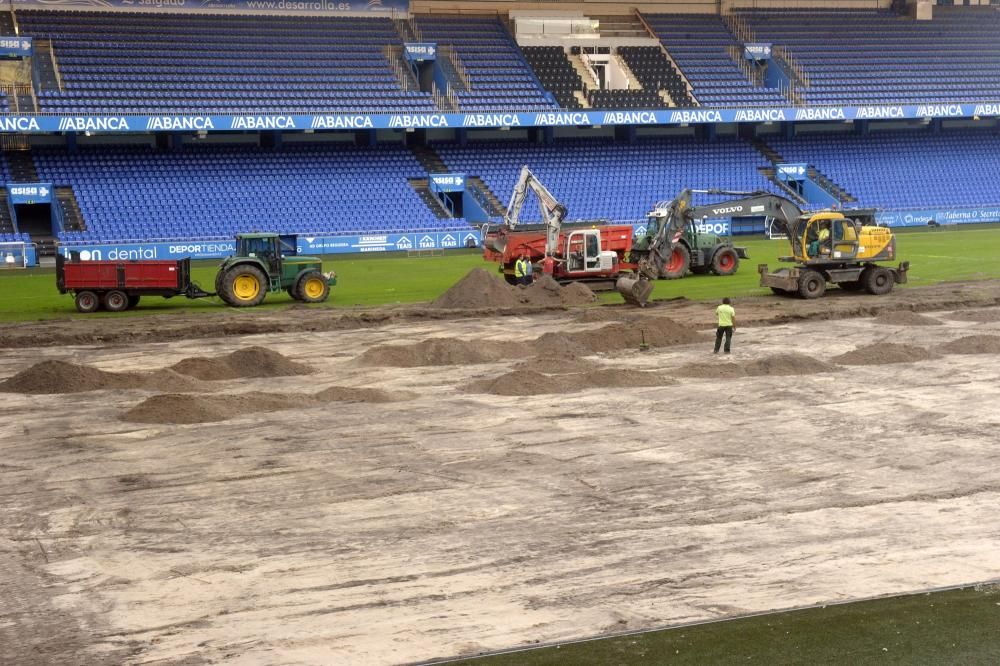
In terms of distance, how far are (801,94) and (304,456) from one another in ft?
169

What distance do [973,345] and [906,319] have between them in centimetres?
429

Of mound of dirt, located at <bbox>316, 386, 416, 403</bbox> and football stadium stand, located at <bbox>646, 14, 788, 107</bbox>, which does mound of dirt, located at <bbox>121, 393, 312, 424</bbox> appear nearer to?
mound of dirt, located at <bbox>316, 386, 416, 403</bbox>

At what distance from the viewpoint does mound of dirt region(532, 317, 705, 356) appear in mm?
25766

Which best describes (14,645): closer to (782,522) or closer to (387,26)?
(782,522)

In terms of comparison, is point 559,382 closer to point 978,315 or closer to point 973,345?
point 973,345

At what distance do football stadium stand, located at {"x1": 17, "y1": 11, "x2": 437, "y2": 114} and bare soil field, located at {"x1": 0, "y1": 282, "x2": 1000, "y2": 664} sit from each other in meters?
28.4

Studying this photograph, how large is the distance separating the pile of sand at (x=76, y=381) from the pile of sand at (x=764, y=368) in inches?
373

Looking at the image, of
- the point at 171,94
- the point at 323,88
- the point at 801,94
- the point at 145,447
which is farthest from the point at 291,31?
the point at 145,447

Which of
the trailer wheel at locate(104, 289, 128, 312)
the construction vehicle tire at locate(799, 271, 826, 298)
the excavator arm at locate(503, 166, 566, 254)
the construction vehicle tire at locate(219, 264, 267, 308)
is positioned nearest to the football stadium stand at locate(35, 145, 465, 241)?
the excavator arm at locate(503, 166, 566, 254)

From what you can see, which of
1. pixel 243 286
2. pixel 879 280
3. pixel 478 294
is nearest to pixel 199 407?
pixel 478 294

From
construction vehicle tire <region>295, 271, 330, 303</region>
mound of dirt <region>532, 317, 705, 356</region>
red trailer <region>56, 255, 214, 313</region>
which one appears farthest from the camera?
construction vehicle tire <region>295, 271, 330, 303</region>

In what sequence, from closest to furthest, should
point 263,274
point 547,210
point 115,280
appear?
1. point 115,280
2. point 263,274
3. point 547,210

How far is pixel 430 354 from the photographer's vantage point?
24766mm

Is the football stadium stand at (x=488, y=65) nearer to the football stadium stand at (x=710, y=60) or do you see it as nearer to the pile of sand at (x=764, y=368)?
the football stadium stand at (x=710, y=60)
